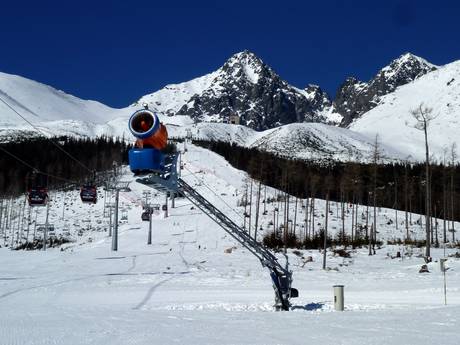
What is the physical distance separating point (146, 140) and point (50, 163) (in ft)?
427

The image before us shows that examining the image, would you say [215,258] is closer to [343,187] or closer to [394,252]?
[394,252]

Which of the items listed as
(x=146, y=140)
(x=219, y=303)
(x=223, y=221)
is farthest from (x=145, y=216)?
(x=146, y=140)

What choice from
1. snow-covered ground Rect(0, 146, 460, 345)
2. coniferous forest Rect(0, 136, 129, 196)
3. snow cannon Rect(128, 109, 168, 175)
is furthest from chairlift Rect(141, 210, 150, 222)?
coniferous forest Rect(0, 136, 129, 196)

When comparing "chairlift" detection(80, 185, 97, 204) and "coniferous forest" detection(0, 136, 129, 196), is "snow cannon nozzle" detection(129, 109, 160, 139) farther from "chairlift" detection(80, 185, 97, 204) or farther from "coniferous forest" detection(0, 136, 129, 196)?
"coniferous forest" detection(0, 136, 129, 196)

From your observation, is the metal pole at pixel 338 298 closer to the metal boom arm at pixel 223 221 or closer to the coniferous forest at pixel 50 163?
the metal boom arm at pixel 223 221

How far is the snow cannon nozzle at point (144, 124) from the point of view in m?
10.2

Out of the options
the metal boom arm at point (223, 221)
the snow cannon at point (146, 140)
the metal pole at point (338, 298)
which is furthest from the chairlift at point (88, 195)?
the snow cannon at point (146, 140)

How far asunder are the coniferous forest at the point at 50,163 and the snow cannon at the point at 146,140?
351ft

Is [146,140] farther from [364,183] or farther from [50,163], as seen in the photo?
[50,163]

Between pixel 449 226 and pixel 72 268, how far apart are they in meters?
56.9

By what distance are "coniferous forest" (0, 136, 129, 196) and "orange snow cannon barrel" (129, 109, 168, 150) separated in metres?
107

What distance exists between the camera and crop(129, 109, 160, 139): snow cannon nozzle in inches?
400

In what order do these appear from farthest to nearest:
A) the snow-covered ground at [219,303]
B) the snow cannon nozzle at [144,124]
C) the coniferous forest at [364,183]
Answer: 1. the coniferous forest at [364,183]
2. the snow cannon nozzle at [144,124]
3. the snow-covered ground at [219,303]

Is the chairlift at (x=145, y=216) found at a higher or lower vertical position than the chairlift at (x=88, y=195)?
lower
